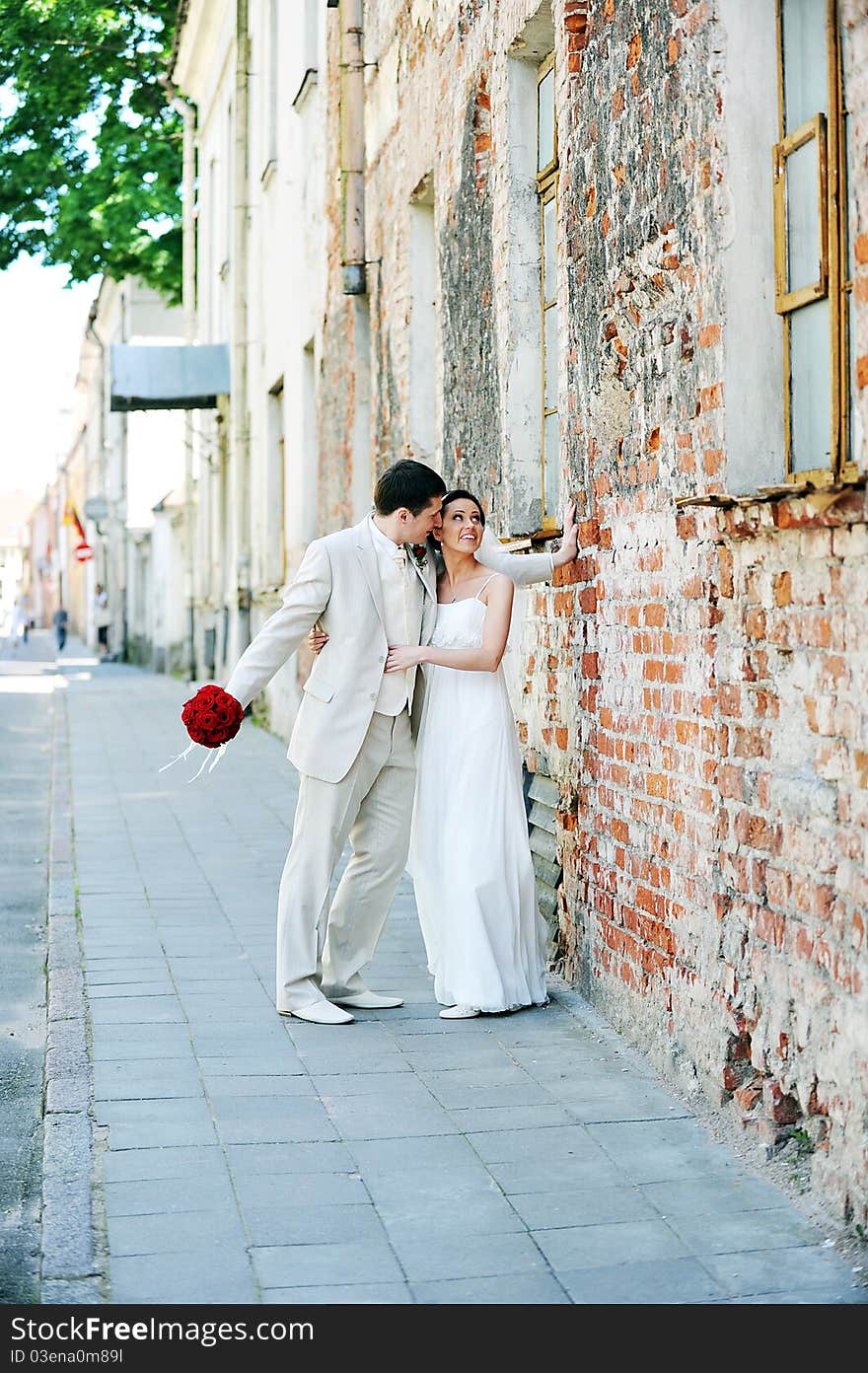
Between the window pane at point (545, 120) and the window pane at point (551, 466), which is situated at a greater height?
the window pane at point (545, 120)

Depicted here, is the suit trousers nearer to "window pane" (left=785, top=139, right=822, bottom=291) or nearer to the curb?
the curb

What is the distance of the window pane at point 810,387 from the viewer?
4.60 meters

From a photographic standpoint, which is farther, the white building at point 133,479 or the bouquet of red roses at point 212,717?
the white building at point 133,479

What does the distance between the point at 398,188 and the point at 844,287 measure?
286 inches

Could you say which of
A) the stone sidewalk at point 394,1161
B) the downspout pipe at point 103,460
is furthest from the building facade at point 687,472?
the downspout pipe at point 103,460

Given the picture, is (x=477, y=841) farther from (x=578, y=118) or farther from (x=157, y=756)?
(x=157, y=756)

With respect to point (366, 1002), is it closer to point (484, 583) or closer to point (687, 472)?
point (484, 583)

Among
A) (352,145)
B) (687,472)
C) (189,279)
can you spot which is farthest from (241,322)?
(687,472)

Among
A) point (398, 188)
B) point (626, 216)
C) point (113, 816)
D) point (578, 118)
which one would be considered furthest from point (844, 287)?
point (113, 816)

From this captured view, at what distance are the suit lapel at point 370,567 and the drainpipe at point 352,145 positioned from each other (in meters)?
6.59

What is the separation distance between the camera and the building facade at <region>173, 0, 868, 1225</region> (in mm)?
4281

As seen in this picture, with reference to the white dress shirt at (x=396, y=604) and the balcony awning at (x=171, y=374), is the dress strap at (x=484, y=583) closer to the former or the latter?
Answer: the white dress shirt at (x=396, y=604)

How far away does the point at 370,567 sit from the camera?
6344mm

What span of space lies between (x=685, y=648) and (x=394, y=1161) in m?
1.78
